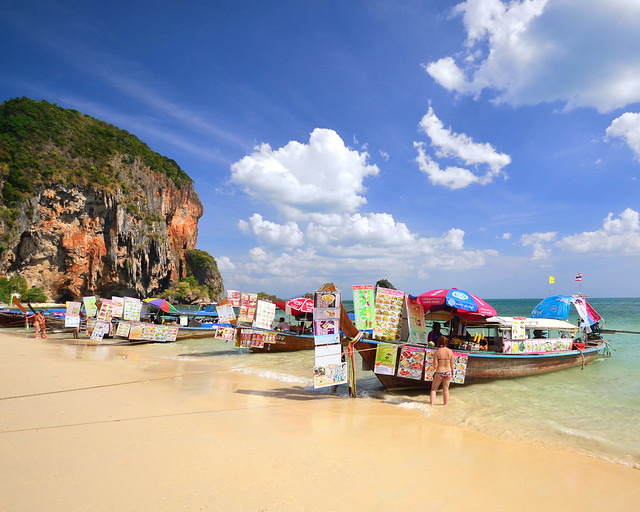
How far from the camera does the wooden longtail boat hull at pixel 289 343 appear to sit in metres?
18.5

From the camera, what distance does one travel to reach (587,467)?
18.1 feet

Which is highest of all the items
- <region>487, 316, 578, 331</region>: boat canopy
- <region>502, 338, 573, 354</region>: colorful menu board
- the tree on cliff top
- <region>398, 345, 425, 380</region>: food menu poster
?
the tree on cliff top

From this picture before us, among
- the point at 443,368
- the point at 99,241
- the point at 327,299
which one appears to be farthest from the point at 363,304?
the point at 99,241

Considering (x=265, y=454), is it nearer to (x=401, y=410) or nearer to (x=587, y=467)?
(x=401, y=410)

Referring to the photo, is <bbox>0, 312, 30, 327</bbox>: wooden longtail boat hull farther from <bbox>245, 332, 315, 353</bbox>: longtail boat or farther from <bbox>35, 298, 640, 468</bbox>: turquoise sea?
<bbox>245, 332, 315, 353</bbox>: longtail boat

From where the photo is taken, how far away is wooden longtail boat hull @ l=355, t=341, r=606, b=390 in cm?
999

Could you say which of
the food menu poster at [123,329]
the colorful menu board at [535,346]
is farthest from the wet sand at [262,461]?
the food menu poster at [123,329]

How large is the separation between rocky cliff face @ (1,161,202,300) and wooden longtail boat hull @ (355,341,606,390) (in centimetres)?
5432

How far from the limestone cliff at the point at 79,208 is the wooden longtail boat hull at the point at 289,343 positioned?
44.9 meters

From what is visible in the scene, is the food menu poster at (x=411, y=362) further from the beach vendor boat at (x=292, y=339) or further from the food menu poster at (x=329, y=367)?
the beach vendor boat at (x=292, y=339)

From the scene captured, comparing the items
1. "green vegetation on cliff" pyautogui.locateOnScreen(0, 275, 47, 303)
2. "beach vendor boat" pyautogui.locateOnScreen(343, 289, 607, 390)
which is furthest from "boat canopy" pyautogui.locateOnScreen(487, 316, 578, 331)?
"green vegetation on cliff" pyautogui.locateOnScreen(0, 275, 47, 303)

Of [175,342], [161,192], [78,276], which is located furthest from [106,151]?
[175,342]

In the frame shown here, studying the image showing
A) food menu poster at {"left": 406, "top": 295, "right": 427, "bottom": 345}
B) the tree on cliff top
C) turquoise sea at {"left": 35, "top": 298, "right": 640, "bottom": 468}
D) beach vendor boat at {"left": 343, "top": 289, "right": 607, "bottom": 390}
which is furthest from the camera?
the tree on cliff top

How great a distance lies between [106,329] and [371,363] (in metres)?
16.6
